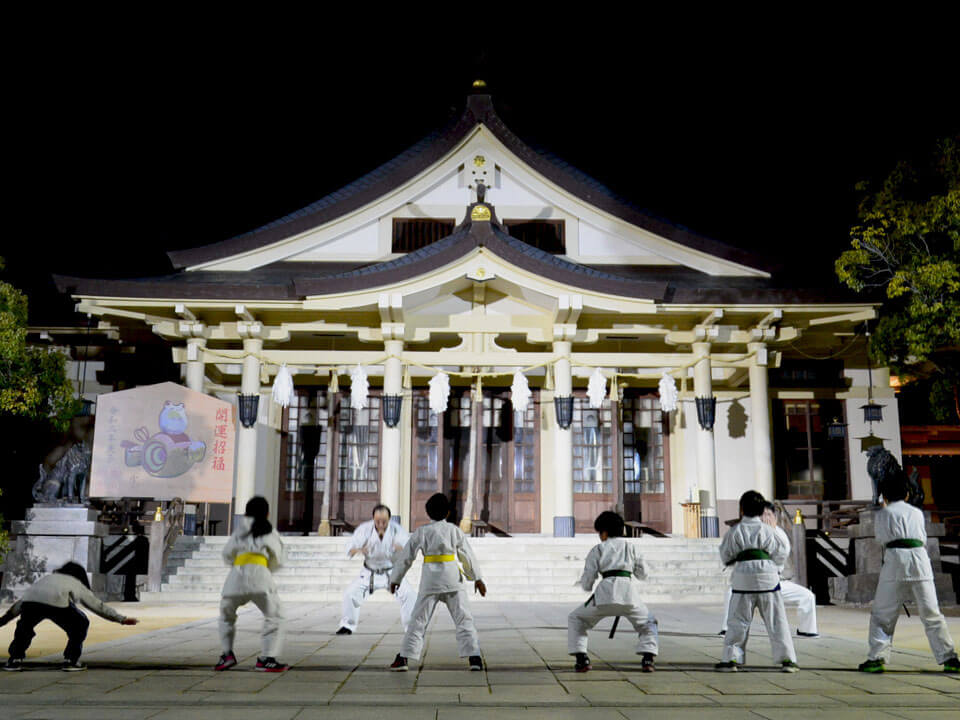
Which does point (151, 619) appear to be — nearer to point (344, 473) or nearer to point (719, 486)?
point (344, 473)

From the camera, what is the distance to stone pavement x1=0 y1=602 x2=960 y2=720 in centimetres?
497

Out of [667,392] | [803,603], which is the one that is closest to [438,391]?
[667,392]

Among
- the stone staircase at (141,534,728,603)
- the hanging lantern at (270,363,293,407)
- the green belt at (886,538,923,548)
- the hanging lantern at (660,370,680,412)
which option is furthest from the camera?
the hanging lantern at (660,370,680,412)

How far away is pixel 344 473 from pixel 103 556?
208 inches

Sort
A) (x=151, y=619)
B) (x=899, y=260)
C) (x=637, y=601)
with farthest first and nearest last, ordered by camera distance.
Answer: (x=899, y=260) < (x=151, y=619) < (x=637, y=601)

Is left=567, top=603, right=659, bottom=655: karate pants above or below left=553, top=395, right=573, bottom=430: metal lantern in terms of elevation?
below

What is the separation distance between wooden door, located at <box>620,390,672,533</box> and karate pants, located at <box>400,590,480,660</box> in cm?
1149

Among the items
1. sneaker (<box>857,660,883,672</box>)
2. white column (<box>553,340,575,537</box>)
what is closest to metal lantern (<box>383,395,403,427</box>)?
white column (<box>553,340,575,537</box>)

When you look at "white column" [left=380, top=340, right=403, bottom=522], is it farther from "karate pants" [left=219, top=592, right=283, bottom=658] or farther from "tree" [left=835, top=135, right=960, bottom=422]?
"karate pants" [left=219, top=592, right=283, bottom=658]

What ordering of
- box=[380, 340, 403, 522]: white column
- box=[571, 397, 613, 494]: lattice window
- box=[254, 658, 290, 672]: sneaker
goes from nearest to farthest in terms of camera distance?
box=[254, 658, 290, 672]: sneaker, box=[380, 340, 403, 522]: white column, box=[571, 397, 613, 494]: lattice window

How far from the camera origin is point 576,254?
59.9 feet

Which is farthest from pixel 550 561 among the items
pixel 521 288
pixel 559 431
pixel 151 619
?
pixel 151 619

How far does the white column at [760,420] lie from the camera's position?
1585cm

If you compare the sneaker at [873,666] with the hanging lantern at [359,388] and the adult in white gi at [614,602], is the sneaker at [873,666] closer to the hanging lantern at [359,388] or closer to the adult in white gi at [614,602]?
the adult in white gi at [614,602]
